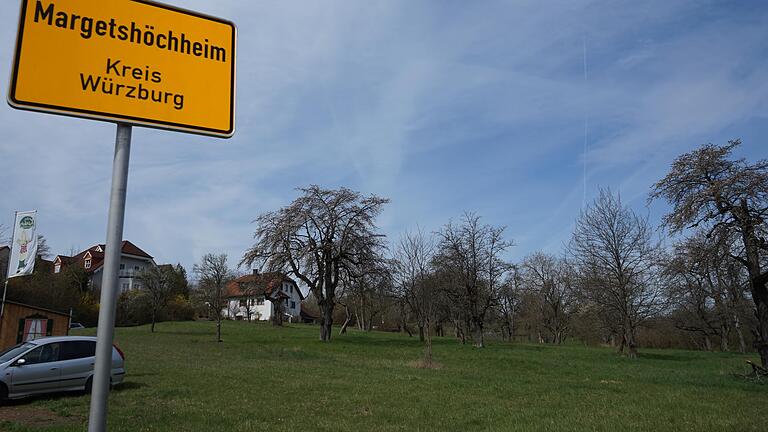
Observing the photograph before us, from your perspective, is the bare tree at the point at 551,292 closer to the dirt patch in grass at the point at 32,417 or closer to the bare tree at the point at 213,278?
the bare tree at the point at 213,278

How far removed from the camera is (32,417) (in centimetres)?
1128

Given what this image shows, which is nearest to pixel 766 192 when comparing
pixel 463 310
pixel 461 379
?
pixel 461 379

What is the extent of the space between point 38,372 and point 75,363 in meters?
0.93

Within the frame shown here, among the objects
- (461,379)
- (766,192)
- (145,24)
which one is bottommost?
(461,379)

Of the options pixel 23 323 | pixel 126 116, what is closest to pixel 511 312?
pixel 23 323

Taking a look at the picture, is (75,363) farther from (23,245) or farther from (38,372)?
(23,245)

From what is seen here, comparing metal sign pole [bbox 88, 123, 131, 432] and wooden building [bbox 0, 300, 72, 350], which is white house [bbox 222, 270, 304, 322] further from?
metal sign pole [bbox 88, 123, 131, 432]

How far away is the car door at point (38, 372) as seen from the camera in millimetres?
13484

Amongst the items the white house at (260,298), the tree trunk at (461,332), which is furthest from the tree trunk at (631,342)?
the white house at (260,298)

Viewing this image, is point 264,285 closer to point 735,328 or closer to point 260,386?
point 260,386

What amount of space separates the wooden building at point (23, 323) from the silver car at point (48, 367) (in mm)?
10232

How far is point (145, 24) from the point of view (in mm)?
2891

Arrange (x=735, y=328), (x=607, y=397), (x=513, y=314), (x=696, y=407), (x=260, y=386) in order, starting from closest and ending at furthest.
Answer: (x=696, y=407)
(x=607, y=397)
(x=260, y=386)
(x=735, y=328)
(x=513, y=314)

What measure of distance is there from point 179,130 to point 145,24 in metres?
0.64
